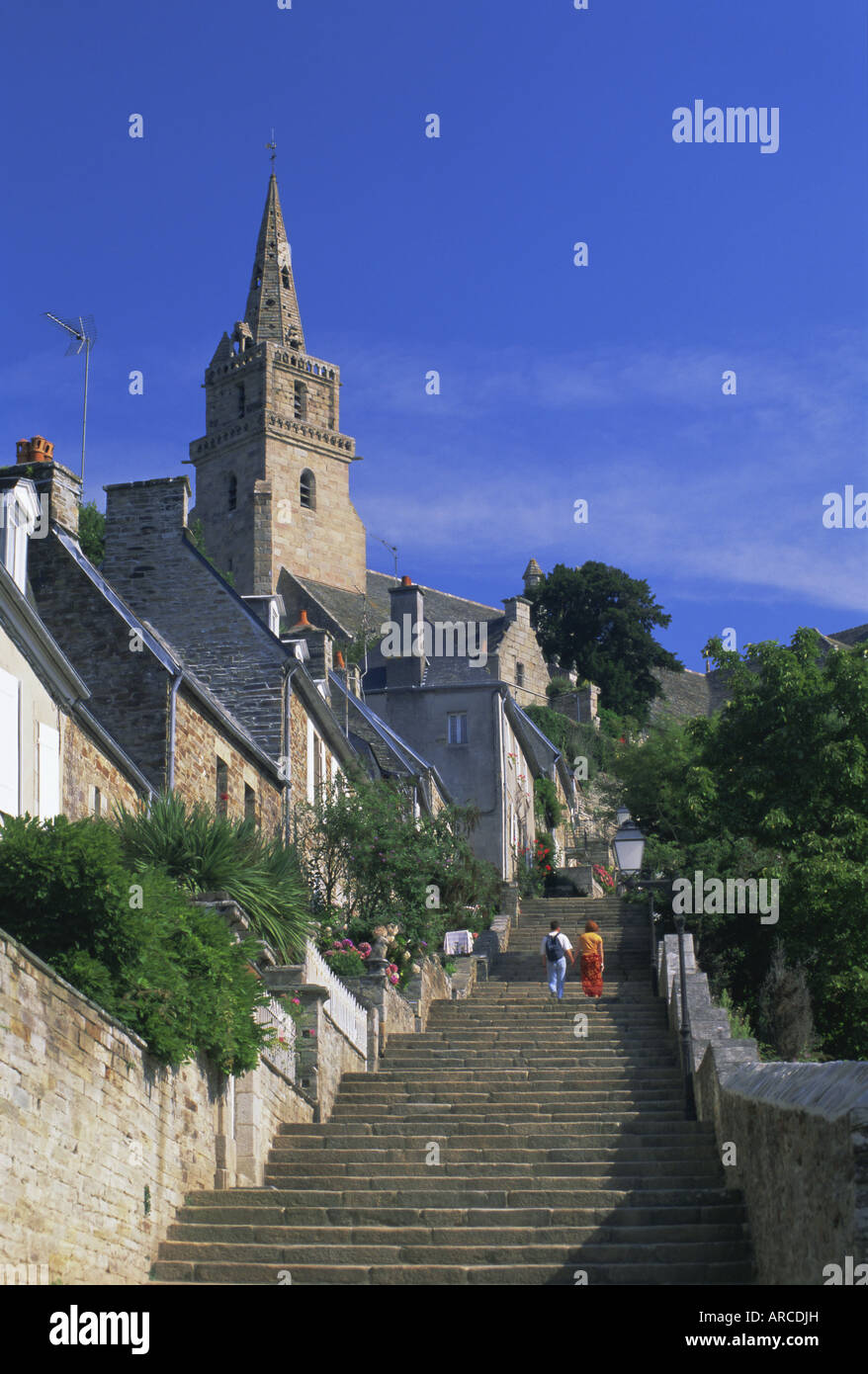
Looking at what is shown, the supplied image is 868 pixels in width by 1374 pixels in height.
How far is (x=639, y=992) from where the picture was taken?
24.6 metres

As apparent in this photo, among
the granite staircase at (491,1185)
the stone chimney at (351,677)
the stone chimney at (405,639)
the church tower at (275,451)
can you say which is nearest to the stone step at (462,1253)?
the granite staircase at (491,1185)

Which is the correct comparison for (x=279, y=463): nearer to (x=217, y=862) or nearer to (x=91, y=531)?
(x=91, y=531)

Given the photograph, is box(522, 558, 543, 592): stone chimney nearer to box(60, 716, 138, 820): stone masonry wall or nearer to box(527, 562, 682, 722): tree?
box(527, 562, 682, 722): tree

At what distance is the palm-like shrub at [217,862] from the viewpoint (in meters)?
16.3

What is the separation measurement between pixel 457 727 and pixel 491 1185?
28.5m

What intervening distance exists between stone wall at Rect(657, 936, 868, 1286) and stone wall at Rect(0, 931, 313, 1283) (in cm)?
427

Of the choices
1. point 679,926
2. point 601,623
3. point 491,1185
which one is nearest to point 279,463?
point 601,623

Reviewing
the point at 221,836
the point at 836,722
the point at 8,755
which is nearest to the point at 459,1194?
the point at 221,836

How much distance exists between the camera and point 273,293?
9019 cm

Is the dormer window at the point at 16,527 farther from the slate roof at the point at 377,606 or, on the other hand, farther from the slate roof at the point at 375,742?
the slate roof at the point at 377,606

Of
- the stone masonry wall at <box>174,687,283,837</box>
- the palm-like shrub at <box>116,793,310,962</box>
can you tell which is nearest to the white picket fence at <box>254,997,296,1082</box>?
the palm-like shrub at <box>116,793,310,962</box>

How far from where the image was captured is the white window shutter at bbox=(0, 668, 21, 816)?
15648 millimetres
